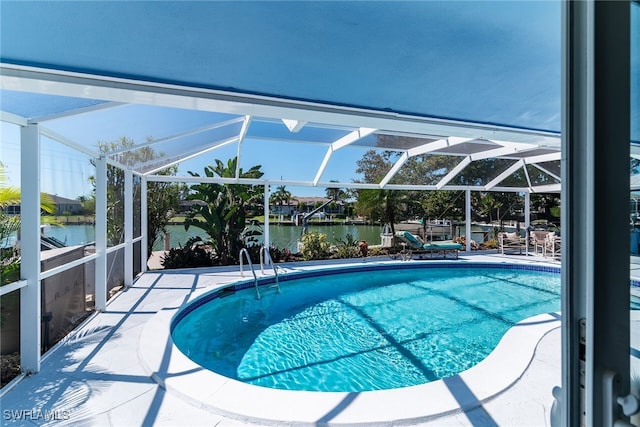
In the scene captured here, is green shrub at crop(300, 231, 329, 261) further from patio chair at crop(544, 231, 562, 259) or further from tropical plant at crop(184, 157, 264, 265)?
patio chair at crop(544, 231, 562, 259)

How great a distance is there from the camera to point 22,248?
393cm

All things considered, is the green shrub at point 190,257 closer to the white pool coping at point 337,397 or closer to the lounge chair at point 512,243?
the white pool coping at point 337,397

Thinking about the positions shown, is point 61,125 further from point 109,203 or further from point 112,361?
point 112,361

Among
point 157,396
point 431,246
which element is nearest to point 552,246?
point 431,246

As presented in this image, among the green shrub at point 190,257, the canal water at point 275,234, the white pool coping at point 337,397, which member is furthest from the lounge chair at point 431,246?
the white pool coping at point 337,397

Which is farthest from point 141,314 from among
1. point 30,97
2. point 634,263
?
point 634,263

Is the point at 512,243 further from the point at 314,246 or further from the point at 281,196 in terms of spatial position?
the point at 281,196

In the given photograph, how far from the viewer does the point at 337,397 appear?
136 inches

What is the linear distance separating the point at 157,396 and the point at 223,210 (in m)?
8.72

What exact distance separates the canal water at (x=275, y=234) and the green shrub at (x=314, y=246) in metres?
0.58

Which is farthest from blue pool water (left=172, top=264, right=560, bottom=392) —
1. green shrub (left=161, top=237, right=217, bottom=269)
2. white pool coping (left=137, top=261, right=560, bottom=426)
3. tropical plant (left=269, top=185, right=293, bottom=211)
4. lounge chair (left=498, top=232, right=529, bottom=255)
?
tropical plant (left=269, top=185, right=293, bottom=211)

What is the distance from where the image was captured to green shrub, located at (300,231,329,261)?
1327 centimetres

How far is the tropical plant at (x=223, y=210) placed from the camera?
1158 centimetres

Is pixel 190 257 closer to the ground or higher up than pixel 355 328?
higher up
